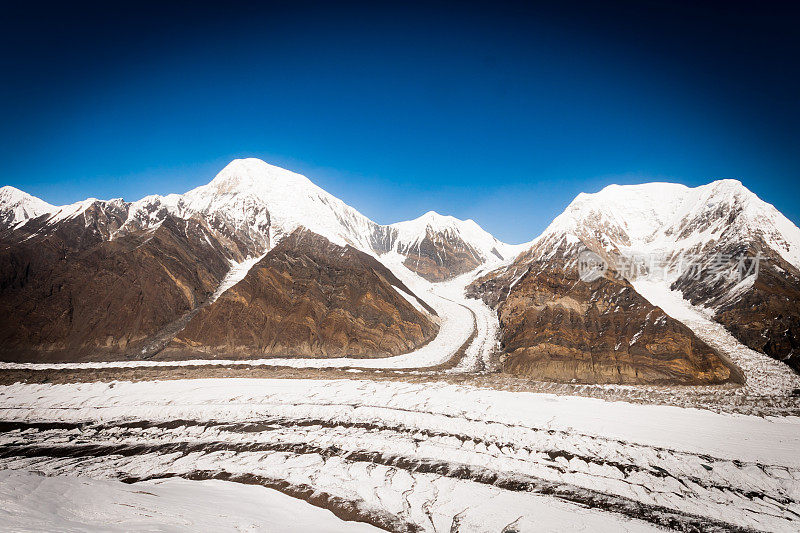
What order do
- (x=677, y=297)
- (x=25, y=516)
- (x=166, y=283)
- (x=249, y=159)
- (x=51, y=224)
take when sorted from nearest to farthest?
(x=25, y=516) < (x=166, y=283) < (x=677, y=297) < (x=51, y=224) < (x=249, y=159)

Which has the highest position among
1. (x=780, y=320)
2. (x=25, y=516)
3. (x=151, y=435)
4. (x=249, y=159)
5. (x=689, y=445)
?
(x=249, y=159)

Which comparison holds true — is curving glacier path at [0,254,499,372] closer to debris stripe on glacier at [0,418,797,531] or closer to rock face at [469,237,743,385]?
rock face at [469,237,743,385]

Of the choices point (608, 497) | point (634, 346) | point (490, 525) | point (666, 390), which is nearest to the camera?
point (490, 525)

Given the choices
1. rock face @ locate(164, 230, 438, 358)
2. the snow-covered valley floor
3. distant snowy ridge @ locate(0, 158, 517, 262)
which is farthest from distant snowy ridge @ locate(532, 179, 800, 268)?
distant snowy ridge @ locate(0, 158, 517, 262)

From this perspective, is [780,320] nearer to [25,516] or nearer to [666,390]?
[666,390]

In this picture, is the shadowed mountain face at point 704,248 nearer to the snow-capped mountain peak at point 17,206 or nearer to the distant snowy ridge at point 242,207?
the distant snowy ridge at point 242,207

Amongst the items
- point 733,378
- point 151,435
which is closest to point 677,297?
point 733,378

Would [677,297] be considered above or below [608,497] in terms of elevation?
above

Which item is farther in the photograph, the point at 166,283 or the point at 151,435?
the point at 166,283
